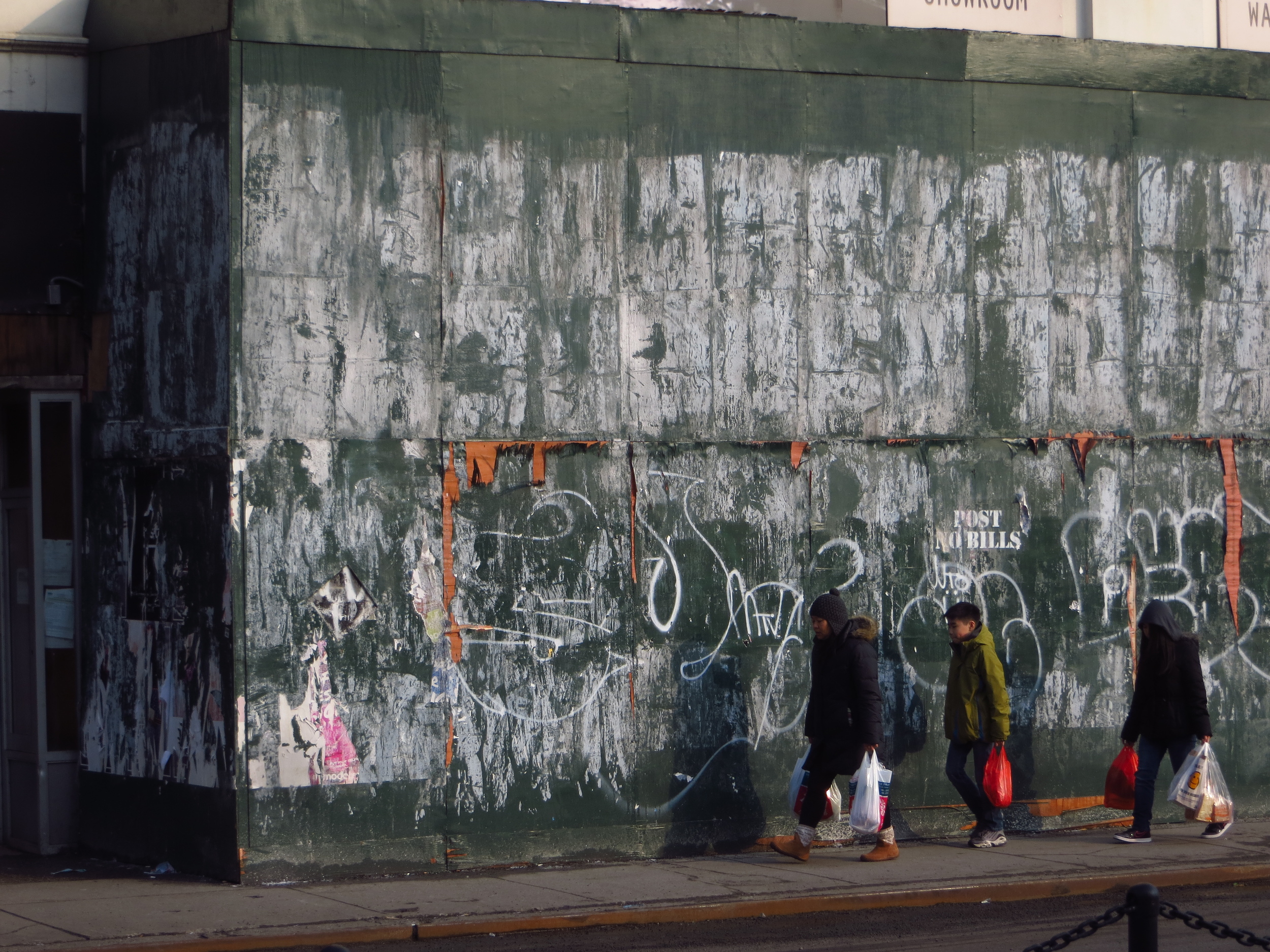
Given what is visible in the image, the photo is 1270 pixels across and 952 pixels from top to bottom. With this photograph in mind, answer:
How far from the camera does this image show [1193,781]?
1046 centimetres

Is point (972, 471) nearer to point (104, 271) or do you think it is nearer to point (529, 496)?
point (529, 496)

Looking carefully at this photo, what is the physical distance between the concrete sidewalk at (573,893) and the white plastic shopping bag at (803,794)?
32 cm

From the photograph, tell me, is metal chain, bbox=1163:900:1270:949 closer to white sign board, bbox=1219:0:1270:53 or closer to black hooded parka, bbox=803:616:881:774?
black hooded parka, bbox=803:616:881:774

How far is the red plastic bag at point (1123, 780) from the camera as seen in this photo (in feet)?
35.2

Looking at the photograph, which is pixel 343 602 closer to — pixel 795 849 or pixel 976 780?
pixel 795 849

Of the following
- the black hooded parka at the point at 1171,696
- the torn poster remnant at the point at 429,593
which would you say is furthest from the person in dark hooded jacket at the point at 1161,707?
the torn poster remnant at the point at 429,593

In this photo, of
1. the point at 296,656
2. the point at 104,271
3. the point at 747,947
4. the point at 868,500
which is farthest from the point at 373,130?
the point at 747,947

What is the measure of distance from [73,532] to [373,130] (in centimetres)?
352

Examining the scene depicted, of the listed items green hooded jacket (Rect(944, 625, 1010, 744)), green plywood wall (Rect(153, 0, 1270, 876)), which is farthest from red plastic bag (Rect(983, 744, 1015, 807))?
green plywood wall (Rect(153, 0, 1270, 876))

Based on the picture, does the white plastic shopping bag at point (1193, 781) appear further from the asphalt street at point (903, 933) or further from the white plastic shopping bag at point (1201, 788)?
the asphalt street at point (903, 933)

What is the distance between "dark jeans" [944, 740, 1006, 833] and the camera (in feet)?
34.5

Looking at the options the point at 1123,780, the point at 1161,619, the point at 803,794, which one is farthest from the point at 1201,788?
the point at 803,794

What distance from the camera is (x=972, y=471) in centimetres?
1128

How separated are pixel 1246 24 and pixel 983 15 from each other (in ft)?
8.10
